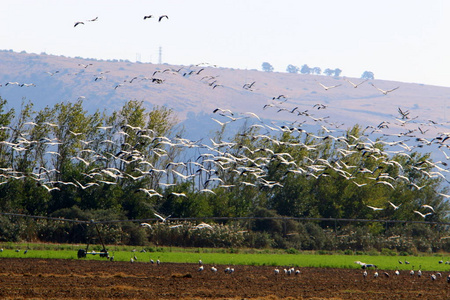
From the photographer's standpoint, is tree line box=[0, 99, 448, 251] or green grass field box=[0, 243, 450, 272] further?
tree line box=[0, 99, 448, 251]

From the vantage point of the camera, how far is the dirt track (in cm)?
2231

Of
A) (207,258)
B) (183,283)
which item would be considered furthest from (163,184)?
(183,283)

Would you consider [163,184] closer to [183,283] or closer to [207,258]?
[207,258]

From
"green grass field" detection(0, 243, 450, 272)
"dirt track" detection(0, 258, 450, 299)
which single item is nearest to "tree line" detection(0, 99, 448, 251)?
"green grass field" detection(0, 243, 450, 272)

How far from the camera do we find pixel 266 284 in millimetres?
26438

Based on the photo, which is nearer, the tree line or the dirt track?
the dirt track

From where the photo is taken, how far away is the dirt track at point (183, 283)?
22.3m

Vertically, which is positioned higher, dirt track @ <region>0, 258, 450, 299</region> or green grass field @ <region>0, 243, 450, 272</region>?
dirt track @ <region>0, 258, 450, 299</region>

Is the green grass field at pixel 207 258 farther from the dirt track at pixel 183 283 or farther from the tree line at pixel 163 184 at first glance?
the tree line at pixel 163 184

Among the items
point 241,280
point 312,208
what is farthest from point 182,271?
point 312,208

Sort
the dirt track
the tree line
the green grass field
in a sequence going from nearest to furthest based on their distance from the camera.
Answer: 1. the dirt track
2. the green grass field
3. the tree line

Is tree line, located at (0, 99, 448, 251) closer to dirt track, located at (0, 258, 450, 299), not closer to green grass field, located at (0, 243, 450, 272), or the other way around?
green grass field, located at (0, 243, 450, 272)

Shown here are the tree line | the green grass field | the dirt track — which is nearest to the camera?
the dirt track

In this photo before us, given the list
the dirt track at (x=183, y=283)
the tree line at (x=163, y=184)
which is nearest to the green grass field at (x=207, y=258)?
the dirt track at (x=183, y=283)
